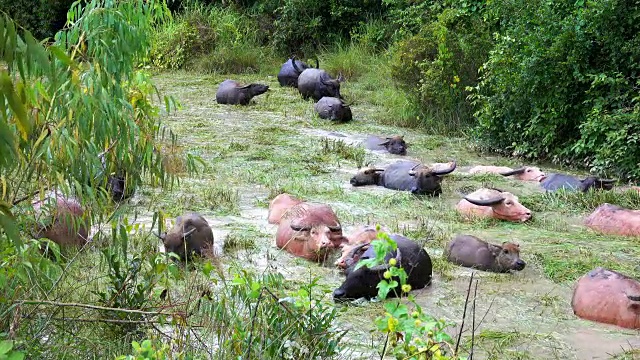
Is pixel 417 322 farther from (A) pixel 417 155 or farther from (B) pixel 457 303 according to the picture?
(A) pixel 417 155

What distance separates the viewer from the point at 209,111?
13.2m

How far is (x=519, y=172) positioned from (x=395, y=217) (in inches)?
87.8

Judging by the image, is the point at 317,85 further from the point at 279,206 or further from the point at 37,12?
the point at 37,12

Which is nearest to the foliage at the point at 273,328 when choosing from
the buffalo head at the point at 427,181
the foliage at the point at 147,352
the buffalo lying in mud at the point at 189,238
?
the foliage at the point at 147,352

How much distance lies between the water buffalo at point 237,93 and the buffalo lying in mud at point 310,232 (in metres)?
7.43

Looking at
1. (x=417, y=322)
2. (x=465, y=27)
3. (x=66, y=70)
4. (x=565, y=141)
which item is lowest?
(x=565, y=141)

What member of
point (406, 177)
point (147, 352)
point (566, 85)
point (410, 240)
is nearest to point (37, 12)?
point (406, 177)

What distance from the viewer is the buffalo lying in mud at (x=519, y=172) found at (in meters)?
8.91

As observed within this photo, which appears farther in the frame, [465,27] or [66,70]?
[465,27]

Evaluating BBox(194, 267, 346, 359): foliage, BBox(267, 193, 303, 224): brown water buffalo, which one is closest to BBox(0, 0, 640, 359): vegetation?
BBox(194, 267, 346, 359): foliage

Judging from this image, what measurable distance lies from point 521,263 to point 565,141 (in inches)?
165

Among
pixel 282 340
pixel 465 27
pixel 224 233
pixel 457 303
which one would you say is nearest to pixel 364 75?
pixel 465 27

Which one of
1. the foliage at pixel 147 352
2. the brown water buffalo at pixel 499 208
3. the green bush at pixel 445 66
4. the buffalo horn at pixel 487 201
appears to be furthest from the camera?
the green bush at pixel 445 66

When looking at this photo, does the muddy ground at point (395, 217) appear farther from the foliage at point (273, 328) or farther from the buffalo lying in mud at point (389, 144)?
the foliage at point (273, 328)
